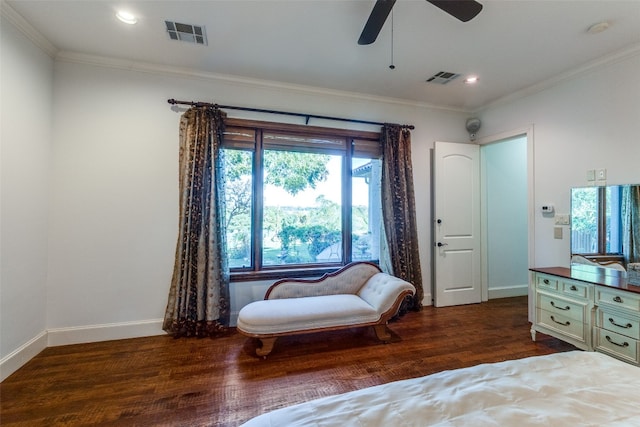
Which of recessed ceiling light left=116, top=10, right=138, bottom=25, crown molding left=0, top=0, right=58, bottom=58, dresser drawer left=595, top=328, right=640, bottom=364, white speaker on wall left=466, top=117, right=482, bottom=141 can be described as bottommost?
dresser drawer left=595, top=328, right=640, bottom=364

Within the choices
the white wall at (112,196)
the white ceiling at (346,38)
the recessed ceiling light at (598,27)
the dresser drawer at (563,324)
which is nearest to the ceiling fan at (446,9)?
the white ceiling at (346,38)

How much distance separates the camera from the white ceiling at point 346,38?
7.14ft

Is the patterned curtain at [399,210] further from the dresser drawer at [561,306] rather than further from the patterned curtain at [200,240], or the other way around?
the patterned curtain at [200,240]

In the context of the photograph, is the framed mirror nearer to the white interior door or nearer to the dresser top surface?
the dresser top surface

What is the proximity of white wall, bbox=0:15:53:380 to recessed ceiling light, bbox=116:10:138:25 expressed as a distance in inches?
32.6

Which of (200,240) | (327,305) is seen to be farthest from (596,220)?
(200,240)

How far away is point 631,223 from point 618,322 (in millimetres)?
988

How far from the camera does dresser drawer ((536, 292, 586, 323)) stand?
2.54 meters

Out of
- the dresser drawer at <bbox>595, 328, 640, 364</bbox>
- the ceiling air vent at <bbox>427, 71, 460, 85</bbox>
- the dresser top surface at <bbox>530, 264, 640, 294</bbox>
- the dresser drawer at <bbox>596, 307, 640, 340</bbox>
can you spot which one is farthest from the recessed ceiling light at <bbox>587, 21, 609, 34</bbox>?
the dresser drawer at <bbox>595, 328, 640, 364</bbox>

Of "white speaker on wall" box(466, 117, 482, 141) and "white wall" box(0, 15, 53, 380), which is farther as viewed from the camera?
"white speaker on wall" box(466, 117, 482, 141)

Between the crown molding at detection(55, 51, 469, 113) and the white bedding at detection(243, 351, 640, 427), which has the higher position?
the crown molding at detection(55, 51, 469, 113)

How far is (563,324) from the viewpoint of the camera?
2.68m

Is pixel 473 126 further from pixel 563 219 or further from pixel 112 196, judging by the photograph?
pixel 112 196

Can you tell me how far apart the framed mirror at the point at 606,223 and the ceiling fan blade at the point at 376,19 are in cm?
277
